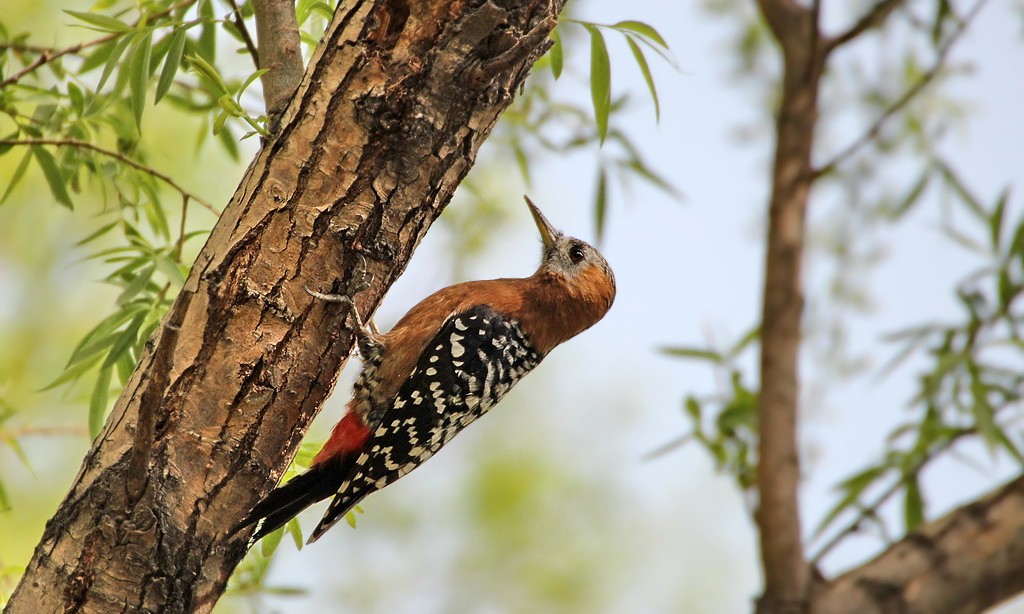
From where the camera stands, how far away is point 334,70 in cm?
230

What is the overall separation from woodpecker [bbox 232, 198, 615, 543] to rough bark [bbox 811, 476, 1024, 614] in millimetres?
1561

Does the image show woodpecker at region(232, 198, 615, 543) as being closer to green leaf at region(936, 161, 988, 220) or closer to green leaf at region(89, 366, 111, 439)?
green leaf at region(89, 366, 111, 439)

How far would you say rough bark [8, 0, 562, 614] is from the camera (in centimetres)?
217

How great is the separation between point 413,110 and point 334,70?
22 centimetres

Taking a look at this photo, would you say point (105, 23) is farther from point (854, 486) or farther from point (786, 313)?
point (854, 486)

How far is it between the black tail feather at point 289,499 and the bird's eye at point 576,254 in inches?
64.2

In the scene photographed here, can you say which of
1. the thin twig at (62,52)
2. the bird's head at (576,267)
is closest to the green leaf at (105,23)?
the thin twig at (62,52)

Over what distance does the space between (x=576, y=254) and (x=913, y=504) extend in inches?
72.2

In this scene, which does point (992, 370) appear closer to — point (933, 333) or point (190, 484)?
point (933, 333)

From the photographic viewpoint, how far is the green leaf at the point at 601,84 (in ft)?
8.94

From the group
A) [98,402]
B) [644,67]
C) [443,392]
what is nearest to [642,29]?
[644,67]

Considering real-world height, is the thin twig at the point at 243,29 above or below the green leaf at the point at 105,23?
above

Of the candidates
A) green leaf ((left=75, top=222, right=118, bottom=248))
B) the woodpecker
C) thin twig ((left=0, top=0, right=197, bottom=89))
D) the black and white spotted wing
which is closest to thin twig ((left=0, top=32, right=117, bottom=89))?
thin twig ((left=0, top=0, right=197, bottom=89))

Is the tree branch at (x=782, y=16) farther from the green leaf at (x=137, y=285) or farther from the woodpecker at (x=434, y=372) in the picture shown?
the green leaf at (x=137, y=285)
